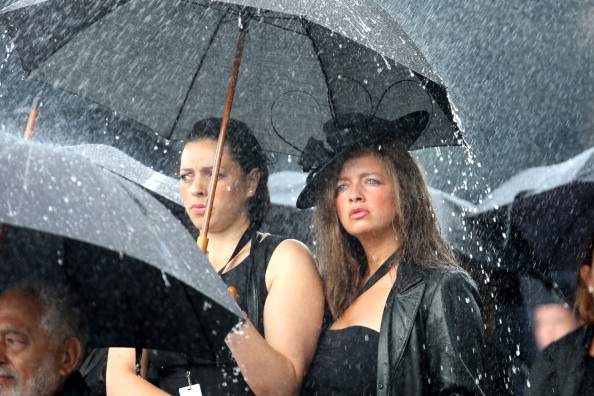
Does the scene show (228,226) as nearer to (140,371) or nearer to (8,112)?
(140,371)

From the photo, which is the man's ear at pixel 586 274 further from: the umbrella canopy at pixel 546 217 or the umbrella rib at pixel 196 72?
the umbrella rib at pixel 196 72

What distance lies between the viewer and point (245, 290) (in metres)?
3.71

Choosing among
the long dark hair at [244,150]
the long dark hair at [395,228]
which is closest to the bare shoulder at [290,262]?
the long dark hair at [395,228]

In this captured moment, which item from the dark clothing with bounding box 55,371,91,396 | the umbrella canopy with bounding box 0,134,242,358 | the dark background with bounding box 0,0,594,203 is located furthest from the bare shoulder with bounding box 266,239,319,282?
the dark background with bounding box 0,0,594,203

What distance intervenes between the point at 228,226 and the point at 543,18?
5813 mm

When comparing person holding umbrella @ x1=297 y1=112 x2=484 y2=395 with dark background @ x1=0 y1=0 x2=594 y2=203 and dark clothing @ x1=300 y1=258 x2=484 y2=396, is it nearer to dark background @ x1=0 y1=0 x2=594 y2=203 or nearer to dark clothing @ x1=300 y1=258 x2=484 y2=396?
dark clothing @ x1=300 y1=258 x2=484 y2=396

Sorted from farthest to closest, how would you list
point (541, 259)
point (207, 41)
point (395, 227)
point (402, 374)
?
point (541, 259) → point (207, 41) → point (395, 227) → point (402, 374)

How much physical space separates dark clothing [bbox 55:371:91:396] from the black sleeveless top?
22.6 inches

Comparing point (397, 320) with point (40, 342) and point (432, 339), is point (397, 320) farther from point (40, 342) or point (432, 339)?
point (40, 342)

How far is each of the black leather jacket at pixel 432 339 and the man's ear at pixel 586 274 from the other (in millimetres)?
722

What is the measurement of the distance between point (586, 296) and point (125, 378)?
6.19ft

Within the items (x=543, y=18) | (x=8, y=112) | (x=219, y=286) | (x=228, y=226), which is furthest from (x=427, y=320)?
(x=8, y=112)

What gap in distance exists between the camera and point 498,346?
563cm

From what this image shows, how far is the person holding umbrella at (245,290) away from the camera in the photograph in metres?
3.49
